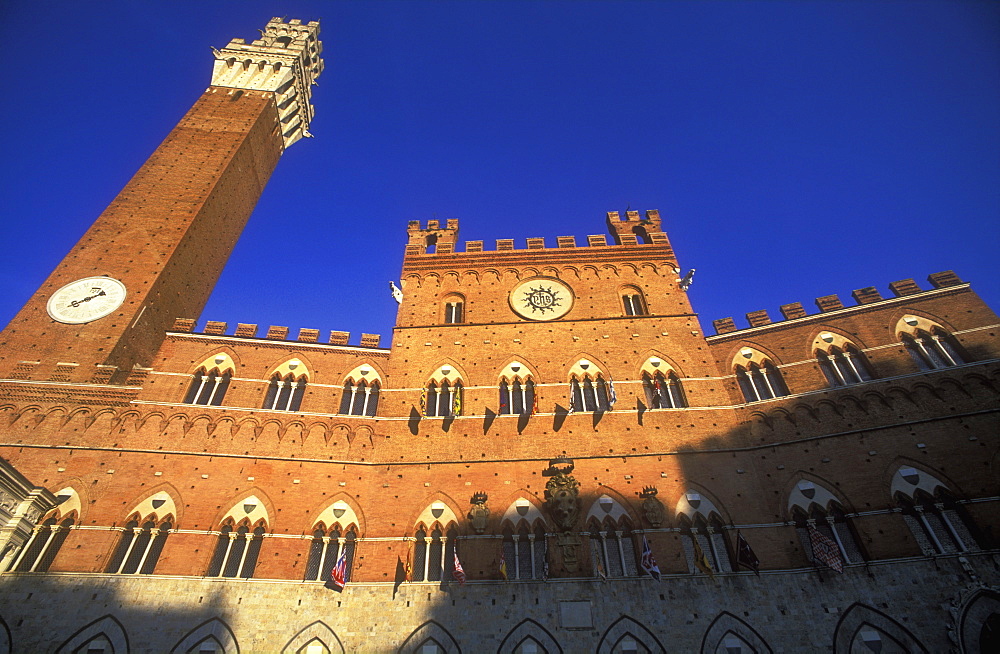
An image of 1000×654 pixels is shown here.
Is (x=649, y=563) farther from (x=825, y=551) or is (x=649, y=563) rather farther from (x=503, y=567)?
(x=825, y=551)

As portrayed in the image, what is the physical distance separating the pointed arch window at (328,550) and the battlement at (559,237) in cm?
1240

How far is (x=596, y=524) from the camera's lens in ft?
51.0

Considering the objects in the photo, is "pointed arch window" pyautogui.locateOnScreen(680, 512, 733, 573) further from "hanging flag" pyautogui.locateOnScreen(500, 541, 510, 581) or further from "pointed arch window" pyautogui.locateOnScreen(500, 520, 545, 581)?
"hanging flag" pyautogui.locateOnScreen(500, 541, 510, 581)

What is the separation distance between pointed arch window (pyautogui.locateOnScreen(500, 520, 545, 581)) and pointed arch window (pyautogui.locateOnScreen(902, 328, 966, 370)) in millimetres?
12995

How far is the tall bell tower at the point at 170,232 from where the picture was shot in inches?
722

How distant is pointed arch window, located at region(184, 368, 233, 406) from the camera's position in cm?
1806

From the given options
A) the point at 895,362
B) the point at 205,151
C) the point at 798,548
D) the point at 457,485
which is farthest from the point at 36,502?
the point at 895,362

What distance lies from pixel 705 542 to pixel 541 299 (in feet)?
35.0

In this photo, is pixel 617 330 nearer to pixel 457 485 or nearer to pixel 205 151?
pixel 457 485

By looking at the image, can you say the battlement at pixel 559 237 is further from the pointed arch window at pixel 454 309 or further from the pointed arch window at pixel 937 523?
the pointed arch window at pixel 937 523

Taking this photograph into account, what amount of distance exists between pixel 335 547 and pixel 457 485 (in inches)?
152

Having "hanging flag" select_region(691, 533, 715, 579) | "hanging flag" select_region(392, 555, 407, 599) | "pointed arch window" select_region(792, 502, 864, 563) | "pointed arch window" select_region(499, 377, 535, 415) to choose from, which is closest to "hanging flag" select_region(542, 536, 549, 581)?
"hanging flag" select_region(392, 555, 407, 599)

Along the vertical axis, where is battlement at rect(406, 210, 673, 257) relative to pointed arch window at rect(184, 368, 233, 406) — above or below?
above

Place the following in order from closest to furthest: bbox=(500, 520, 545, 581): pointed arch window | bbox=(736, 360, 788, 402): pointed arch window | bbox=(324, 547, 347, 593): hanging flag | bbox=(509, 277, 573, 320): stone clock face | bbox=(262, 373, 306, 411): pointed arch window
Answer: bbox=(324, 547, 347, 593): hanging flag < bbox=(500, 520, 545, 581): pointed arch window < bbox=(736, 360, 788, 402): pointed arch window < bbox=(262, 373, 306, 411): pointed arch window < bbox=(509, 277, 573, 320): stone clock face
